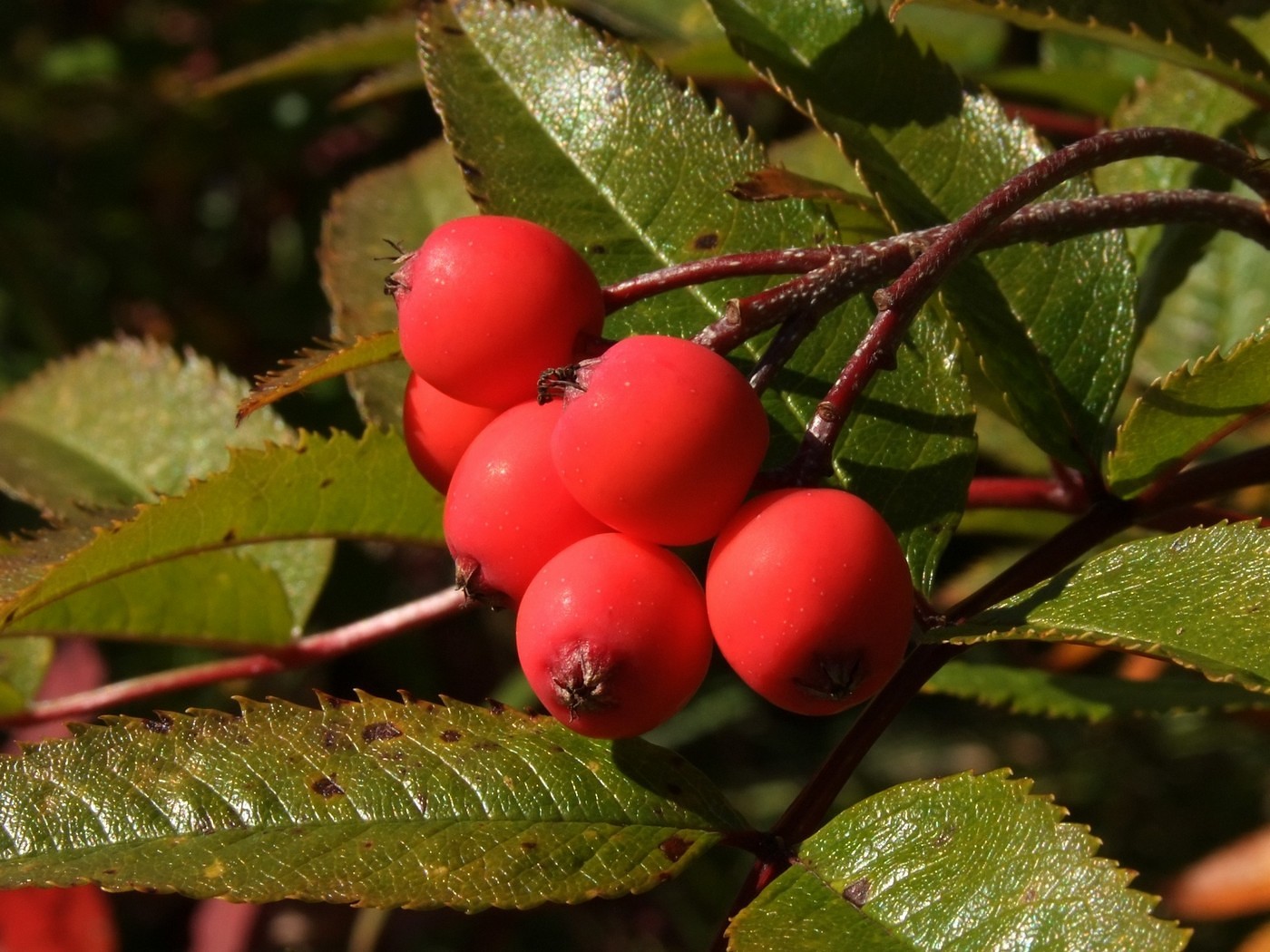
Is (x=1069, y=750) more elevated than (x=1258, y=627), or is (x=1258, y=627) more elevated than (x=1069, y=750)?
(x=1258, y=627)

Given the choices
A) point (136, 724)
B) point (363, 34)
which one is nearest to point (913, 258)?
point (136, 724)

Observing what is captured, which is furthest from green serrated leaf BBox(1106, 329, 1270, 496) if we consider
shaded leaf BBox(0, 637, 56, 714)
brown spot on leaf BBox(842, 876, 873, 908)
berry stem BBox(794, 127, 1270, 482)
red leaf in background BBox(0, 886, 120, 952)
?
red leaf in background BBox(0, 886, 120, 952)

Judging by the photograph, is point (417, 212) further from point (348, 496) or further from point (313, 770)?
point (313, 770)

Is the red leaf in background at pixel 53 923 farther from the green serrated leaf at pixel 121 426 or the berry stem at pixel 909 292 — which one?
the berry stem at pixel 909 292

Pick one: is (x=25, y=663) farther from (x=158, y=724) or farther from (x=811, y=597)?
(x=811, y=597)

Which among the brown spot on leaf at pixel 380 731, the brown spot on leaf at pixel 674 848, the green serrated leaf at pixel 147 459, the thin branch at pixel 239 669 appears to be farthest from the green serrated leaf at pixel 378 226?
the brown spot on leaf at pixel 674 848

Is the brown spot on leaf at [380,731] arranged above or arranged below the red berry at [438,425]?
below
